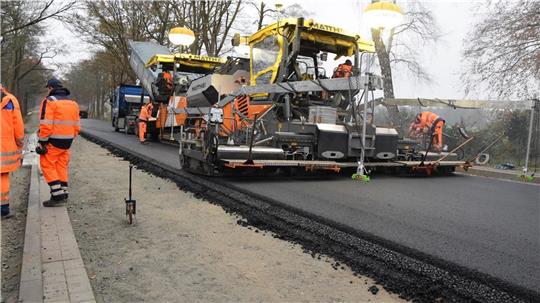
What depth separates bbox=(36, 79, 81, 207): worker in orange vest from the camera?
4961 millimetres

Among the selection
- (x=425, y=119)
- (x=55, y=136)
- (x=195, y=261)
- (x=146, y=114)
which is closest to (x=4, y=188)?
(x=55, y=136)

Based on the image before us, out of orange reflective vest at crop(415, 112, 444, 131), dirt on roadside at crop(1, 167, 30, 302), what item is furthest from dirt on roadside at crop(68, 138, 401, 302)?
orange reflective vest at crop(415, 112, 444, 131)

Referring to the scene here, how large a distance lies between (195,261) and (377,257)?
1409 mm

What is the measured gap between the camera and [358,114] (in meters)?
7.56

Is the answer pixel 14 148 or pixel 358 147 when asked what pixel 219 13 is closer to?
pixel 358 147

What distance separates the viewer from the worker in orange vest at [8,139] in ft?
14.5

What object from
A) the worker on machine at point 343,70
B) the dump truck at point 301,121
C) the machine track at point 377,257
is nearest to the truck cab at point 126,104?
the dump truck at point 301,121

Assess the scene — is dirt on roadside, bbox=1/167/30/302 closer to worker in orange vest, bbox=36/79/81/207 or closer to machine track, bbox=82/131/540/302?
worker in orange vest, bbox=36/79/81/207

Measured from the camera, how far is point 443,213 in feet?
15.9

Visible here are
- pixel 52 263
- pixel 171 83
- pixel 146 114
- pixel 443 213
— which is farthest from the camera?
pixel 146 114

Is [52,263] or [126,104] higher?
[126,104]

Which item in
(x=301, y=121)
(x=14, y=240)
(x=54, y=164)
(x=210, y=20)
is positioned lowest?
(x=14, y=240)

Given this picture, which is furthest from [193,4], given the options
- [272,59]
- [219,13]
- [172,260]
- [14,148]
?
[172,260]

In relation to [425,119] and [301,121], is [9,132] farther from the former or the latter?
[425,119]
